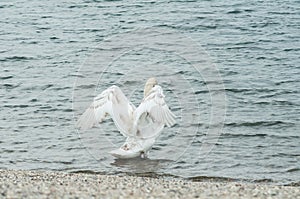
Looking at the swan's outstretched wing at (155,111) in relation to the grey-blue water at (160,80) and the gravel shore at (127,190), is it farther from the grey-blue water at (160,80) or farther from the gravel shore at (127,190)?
the gravel shore at (127,190)

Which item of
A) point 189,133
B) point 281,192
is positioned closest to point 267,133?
point 189,133

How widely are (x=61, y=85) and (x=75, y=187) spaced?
9986 mm

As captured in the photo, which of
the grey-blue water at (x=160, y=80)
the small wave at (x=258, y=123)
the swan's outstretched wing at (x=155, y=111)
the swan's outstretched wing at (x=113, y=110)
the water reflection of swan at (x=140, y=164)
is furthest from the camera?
the small wave at (x=258, y=123)

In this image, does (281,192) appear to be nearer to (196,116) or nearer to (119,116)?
(119,116)

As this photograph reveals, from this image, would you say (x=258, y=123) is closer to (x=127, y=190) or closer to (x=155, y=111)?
(x=155, y=111)

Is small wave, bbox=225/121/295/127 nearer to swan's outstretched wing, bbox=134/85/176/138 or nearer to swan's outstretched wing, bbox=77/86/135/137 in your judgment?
swan's outstretched wing, bbox=134/85/176/138

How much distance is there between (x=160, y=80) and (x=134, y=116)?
232 inches

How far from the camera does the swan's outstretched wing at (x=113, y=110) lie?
14.9 metres

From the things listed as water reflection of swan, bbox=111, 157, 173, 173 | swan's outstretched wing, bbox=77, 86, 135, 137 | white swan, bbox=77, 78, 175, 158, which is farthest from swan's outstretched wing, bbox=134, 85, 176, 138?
Result: water reflection of swan, bbox=111, 157, 173, 173

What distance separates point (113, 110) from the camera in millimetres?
14820

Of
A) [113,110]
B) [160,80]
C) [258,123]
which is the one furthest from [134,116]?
[160,80]

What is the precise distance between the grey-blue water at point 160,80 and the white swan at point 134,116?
1.04ft

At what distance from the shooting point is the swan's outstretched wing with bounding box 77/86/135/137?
14875 mm

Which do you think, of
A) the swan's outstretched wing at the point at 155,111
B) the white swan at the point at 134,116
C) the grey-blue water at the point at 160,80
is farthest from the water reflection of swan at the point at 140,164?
the swan's outstretched wing at the point at 155,111
